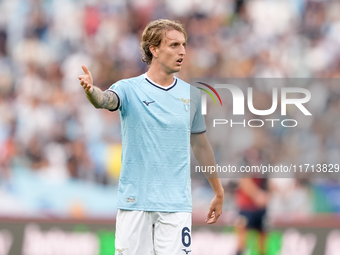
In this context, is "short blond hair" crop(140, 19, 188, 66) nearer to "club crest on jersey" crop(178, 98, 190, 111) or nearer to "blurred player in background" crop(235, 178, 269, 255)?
"club crest on jersey" crop(178, 98, 190, 111)

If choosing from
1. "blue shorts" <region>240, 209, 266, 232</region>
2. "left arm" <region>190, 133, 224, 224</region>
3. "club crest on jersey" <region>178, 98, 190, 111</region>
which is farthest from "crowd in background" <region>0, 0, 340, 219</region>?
"club crest on jersey" <region>178, 98, 190, 111</region>

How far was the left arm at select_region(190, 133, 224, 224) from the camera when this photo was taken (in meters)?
4.78

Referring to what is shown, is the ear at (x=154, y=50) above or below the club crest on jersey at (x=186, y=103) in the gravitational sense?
above

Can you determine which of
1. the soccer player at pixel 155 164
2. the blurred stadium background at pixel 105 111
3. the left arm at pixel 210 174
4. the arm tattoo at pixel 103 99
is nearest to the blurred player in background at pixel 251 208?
the blurred stadium background at pixel 105 111

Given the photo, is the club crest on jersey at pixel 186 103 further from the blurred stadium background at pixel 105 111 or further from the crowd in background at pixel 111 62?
the crowd in background at pixel 111 62

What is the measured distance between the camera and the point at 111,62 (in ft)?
37.5

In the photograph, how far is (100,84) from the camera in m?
11.1

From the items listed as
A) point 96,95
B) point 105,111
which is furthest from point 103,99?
point 105,111

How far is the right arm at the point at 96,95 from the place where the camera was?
3.96 m

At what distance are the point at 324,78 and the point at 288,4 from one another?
6.34 ft

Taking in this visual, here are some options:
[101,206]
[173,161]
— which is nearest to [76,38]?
[101,206]

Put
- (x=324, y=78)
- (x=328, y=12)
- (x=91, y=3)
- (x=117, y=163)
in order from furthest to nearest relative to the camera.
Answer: (x=91, y=3) → (x=328, y=12) → (x=324, y=78) → (x=117, y=163)

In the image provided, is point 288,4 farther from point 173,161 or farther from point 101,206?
point 173,161

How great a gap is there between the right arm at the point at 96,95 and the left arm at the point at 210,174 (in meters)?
0.85
